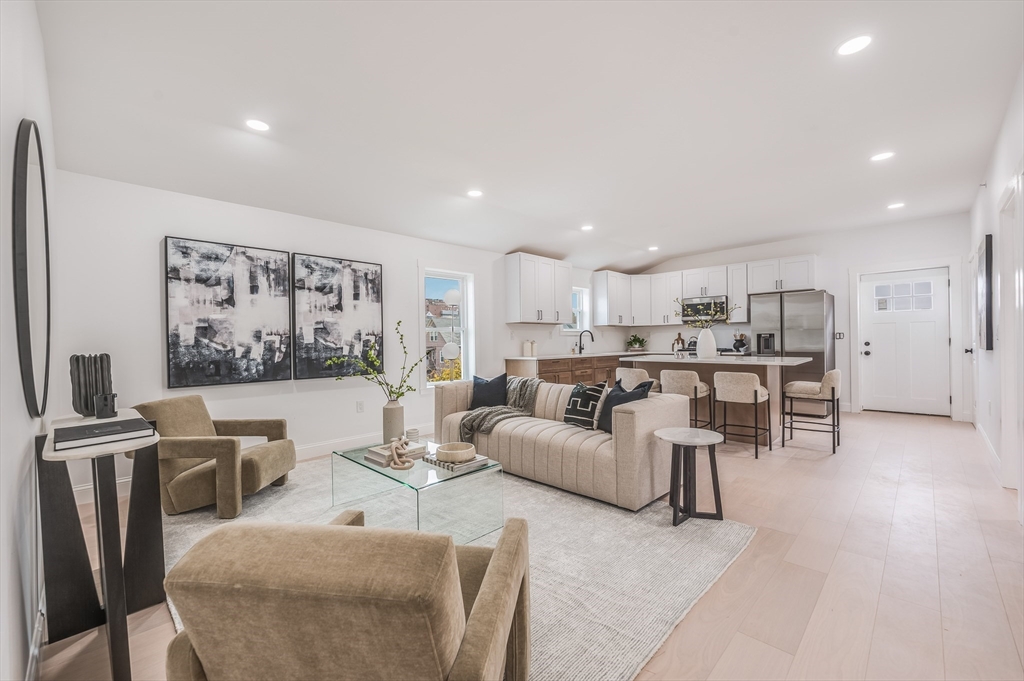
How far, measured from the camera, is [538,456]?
3.41 meters

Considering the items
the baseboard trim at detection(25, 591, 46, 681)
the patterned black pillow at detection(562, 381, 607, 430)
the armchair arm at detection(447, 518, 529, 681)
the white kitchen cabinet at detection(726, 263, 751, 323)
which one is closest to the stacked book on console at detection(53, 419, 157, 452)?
the baseboard trim at detection(25, 591, 46, 681)

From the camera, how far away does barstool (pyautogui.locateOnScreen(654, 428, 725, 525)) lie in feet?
8.92

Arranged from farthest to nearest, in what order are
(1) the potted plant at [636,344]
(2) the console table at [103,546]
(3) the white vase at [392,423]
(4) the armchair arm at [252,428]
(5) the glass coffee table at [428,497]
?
(1) the potted plant at [636,344], (4) the armchair arm at [252,428], (3) the white vase at [392,423], (5) the glass coffee table at [428,497], (2) the console table at [103,546]

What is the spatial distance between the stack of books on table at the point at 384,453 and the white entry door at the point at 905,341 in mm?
6558

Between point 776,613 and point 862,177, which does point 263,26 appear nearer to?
point 776,613

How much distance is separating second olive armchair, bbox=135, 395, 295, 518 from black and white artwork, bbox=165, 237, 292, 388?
20.5 inches

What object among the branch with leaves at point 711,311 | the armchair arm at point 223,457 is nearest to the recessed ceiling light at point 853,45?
the armchair arm at point 223,457

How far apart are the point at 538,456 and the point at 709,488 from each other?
51.1 inches

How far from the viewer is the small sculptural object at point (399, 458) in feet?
8.68

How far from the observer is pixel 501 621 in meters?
0.98

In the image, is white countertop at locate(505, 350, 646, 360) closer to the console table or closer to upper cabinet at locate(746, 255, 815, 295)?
upper cabinet at locate(746, 255, 815, 295)

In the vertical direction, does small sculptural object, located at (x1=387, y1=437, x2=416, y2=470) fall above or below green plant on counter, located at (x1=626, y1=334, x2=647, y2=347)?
below

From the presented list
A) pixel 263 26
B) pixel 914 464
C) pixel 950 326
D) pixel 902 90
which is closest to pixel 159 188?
pixel 263 26

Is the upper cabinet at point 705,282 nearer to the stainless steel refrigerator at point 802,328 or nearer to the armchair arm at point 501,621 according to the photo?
the stainless steel refrigerator at point 802,328
